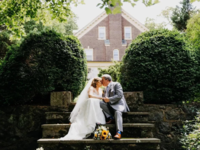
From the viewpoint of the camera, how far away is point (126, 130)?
15.1ft

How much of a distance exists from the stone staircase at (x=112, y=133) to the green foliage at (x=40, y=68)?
805 millimetres

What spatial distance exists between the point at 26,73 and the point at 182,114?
4.30 metres

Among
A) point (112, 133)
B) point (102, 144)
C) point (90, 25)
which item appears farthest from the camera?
point (90, 25)

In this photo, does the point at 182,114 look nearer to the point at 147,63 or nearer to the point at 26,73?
the point at 147,63

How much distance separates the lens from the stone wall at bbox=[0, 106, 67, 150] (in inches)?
202

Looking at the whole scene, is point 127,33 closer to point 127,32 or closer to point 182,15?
point 127,32

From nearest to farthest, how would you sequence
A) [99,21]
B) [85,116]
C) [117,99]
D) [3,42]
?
[85,116]
[117,99]
[3,42]
[99,21]

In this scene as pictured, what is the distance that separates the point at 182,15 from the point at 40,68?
1535cm

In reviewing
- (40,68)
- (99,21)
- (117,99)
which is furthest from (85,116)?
(99,21)

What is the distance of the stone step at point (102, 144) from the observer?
4051mm

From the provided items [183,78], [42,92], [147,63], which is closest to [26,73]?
[42,92]

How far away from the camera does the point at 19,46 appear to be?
5539mm

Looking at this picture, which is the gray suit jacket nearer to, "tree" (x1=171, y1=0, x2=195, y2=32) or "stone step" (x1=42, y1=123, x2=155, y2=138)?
"stone step" (x1=42, y1=123, x2=155, y2=138)

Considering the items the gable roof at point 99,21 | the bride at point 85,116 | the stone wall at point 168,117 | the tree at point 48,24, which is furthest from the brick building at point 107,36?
the bride at point 85,116
